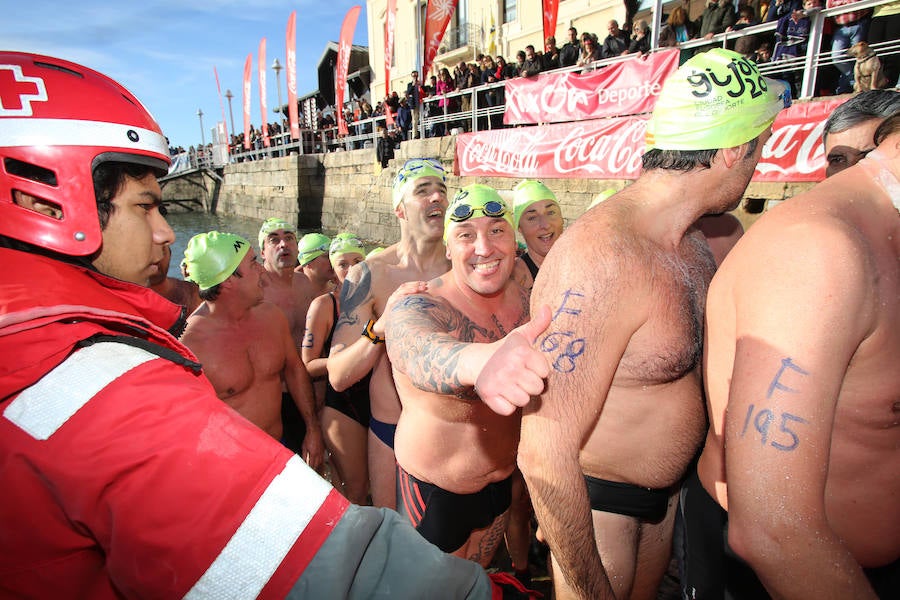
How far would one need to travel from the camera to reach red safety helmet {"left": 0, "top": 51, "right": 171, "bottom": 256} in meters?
0.97

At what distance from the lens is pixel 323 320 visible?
3879mm

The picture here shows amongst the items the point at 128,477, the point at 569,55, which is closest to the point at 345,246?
the point at 128,477

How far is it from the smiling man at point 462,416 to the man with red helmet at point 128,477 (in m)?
1.07

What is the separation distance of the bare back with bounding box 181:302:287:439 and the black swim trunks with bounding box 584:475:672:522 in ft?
8.12

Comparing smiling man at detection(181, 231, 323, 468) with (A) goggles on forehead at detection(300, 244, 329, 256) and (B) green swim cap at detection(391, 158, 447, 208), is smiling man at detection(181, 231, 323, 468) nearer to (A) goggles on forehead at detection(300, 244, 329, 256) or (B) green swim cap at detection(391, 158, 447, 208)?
(B) green swim cap at detection(391, 158, 447, 208)

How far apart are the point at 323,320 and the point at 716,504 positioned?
311 cm

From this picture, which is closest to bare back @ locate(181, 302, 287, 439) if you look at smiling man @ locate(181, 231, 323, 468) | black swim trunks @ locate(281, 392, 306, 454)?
smiling man @ locate(181, 231, 323, 468)

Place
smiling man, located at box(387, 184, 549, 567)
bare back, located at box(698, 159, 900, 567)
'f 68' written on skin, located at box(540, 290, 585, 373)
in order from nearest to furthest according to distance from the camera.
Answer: bare back, located at box(698, 159, 900, 567) < 'f 68' written on skin, located at box(540, 290, 585, 373) < smiling man, located at box(387, 184, 549, 567)

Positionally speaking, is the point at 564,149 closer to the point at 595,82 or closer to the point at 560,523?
the point at 595,82

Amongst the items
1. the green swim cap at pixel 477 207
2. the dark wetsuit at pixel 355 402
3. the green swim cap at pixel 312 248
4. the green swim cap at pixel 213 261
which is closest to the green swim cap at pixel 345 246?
the green swim cap at pixel 312 248

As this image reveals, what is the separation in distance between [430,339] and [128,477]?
1173 millimetres

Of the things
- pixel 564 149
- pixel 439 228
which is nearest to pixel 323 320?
pixel 439 228

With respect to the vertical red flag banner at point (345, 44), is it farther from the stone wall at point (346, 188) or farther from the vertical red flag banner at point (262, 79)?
the vertical red flag banner at point (262, 79)

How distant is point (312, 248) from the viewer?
5.58 m
